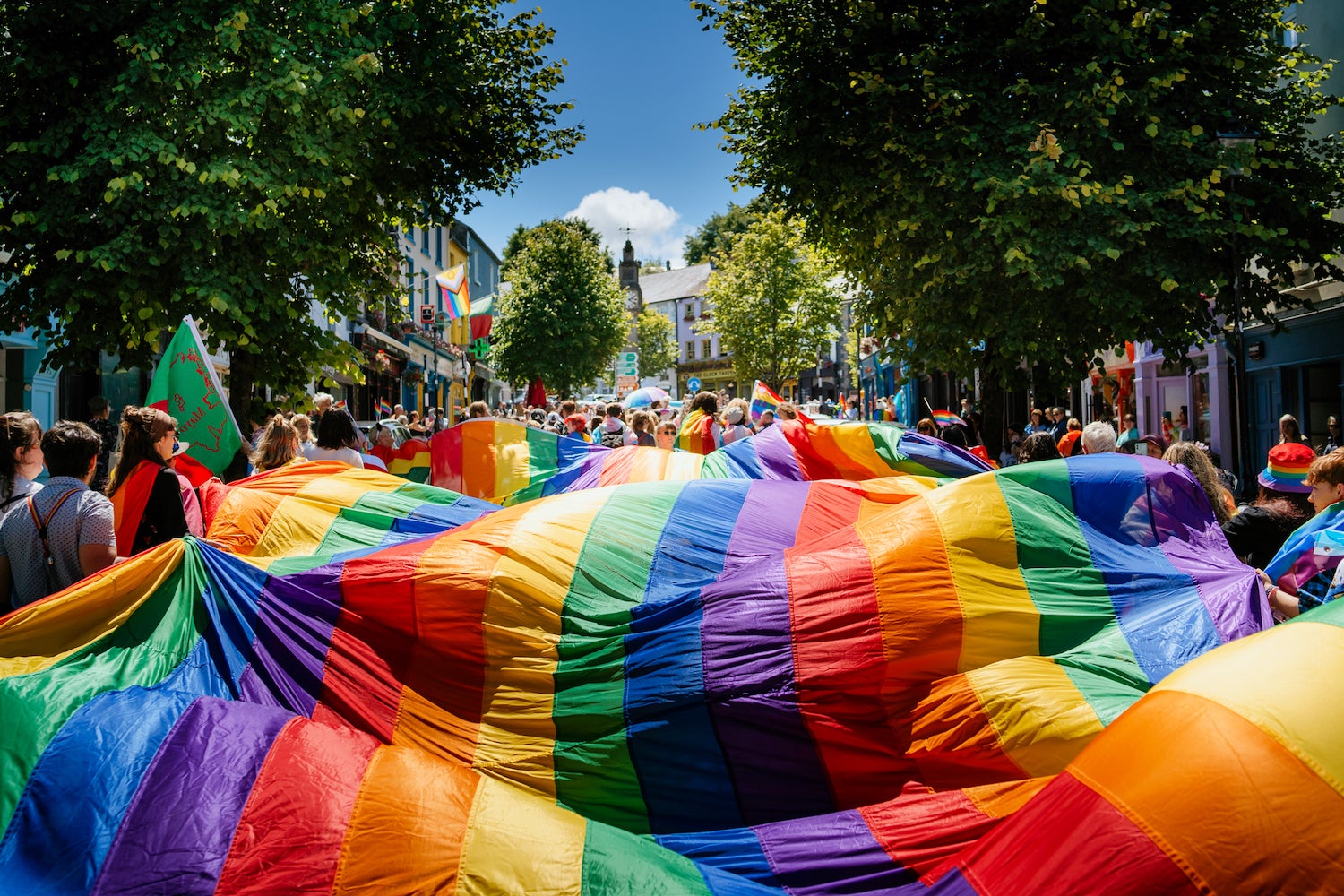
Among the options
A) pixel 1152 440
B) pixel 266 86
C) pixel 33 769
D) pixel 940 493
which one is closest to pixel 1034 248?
pixel 1152 440

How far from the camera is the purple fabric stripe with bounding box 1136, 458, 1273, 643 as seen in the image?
14.2ft

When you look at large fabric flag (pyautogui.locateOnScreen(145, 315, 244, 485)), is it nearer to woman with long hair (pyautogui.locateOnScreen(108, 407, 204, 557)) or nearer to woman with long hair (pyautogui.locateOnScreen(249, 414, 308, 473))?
woman with long hair (pyautogui.locateOnScreen(249, 414, 308, 473))

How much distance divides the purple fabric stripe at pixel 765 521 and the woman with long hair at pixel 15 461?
336cm

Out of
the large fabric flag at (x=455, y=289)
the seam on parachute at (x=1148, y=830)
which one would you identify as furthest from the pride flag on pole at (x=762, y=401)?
the large fabric flag at (x=455, y=289)

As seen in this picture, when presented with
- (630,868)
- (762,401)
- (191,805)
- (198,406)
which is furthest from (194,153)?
(630,868)

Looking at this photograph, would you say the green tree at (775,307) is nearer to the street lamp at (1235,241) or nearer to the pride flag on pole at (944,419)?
the pride flag on pole at (944,419)

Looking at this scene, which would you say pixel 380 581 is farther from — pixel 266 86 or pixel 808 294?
pixel 808 294

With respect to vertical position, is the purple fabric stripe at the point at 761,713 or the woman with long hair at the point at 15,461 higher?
the woman with long hair at the point at 15,461

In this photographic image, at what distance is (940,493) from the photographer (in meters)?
4.86

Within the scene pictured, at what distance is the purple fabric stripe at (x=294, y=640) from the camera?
4.14 metres

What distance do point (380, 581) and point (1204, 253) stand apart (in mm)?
11687

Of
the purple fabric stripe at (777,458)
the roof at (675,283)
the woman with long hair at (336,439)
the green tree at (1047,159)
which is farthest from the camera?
the roof at (675,283)

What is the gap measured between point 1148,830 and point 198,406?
6314mm

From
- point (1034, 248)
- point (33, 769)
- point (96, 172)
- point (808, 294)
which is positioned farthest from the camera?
point (808, 294)
